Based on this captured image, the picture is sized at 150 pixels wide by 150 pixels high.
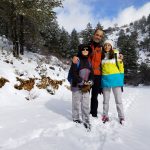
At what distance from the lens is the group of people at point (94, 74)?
794 cm

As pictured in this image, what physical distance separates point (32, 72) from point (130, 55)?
140 feet

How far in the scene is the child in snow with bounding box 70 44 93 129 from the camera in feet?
25.9

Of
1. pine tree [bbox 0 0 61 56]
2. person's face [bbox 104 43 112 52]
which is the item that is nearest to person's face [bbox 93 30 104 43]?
person's face [bbox 104 43 112 52]

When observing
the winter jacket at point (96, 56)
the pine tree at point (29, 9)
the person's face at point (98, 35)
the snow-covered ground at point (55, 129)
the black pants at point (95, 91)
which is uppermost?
the pine tree at point (29, 9)

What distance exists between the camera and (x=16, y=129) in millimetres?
7031

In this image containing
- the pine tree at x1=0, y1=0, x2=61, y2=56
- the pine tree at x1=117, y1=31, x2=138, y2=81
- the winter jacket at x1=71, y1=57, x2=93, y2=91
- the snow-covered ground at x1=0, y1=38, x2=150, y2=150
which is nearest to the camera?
the snow-covered ground at x1=0, y1=38, x2=150, y2=150

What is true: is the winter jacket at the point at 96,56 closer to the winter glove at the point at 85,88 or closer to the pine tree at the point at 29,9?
the winter glove at the point at 85,88

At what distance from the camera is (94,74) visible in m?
8.55

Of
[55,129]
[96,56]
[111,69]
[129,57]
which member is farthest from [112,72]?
[129,57]

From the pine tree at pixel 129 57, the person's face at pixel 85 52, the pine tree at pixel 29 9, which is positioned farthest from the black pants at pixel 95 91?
the pine tree at pixel 129 57

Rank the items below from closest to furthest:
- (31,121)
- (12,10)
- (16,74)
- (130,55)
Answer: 1. (31,121)
2. (16,74)
3. (12,10)
4. (130,55)

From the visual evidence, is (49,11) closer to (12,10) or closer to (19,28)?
(12,10)

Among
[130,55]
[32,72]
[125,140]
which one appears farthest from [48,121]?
[130,55]

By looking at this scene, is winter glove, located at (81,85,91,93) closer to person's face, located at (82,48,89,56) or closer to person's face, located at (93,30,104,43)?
person's face, located at (82,48,89,56)
